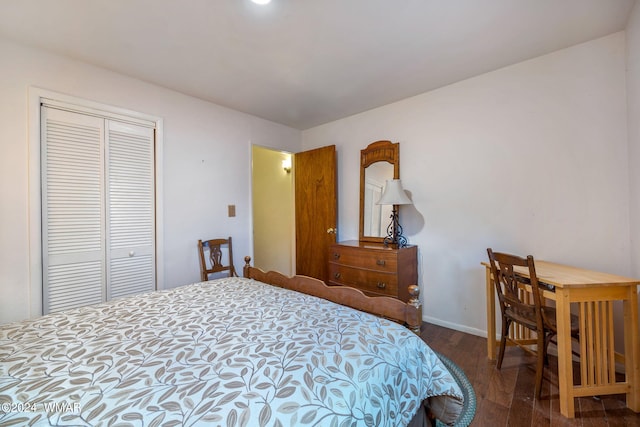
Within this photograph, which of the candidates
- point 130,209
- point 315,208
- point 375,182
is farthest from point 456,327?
point 130,209

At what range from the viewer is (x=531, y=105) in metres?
2.24

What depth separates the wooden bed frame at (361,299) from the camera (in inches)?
49.4

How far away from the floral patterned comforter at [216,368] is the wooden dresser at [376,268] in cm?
125

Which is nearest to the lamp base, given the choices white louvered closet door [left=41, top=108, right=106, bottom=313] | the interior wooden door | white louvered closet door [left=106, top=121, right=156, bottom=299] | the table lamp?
the table lamp

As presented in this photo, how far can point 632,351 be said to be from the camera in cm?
156

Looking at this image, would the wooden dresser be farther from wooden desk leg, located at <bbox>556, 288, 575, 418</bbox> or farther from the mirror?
wooden desk leg, located at <bbox>556, 288, 575, 418</bbox>

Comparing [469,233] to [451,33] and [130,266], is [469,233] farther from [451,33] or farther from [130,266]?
[130,266]

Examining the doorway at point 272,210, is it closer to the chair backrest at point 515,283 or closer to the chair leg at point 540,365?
the chair backrest at point 515,283

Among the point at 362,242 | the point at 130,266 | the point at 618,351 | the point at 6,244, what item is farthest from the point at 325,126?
the point at 618,351

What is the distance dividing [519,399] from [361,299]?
4.11 feet

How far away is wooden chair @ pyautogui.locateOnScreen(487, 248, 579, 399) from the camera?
1.65 metres

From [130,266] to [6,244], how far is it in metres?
0.79

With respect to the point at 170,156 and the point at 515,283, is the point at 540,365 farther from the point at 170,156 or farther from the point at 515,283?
the point at 170,156

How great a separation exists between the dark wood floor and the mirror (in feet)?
4.44
